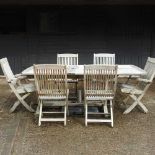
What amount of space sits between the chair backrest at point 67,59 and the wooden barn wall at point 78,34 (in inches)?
89.0

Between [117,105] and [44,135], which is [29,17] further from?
[44,135]

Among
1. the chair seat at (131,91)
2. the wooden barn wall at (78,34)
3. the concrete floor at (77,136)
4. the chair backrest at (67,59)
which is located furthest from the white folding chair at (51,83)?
the wooden barn wall at (78,34)

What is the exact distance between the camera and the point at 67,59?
7844 mm

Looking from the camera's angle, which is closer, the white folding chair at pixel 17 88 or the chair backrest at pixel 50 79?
the chair backrest at pixel 50 79

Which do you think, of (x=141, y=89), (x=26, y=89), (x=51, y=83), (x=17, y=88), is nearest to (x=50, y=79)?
(x=51, y=83)

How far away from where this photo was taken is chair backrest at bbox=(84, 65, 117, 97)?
5379mm

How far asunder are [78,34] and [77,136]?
5.35 metres

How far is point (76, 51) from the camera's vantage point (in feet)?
33.3

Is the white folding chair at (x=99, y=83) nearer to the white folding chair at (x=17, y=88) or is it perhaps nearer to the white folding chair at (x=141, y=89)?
the white folding chair at (x=141, y=89)

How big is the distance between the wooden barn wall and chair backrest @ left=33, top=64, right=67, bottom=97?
4648mm

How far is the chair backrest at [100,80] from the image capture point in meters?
5.38

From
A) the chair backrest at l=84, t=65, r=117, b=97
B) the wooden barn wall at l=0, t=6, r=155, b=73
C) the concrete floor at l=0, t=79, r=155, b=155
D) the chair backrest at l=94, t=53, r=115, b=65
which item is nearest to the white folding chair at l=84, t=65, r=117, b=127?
the chair backrest at l=84, t=65, r=117, b=97

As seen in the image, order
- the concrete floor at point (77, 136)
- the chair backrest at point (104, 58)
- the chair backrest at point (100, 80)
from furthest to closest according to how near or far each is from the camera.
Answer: the chair backrest at point (104, 58), the chair backrest at point (100, 80), the concrete floor at point (77, 136)

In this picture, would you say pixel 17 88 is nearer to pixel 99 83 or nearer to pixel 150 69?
pixel 99 83
